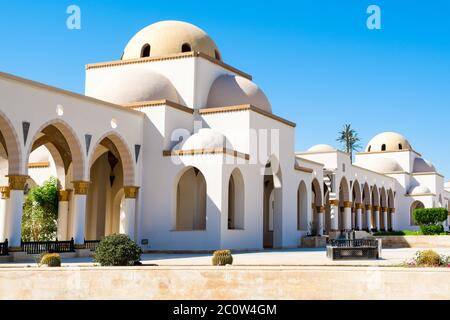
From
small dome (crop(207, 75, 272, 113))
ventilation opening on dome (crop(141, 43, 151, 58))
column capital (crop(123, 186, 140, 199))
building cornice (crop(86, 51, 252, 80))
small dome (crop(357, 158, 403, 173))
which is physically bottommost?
column capital (crop(123, 186, 140, 199))

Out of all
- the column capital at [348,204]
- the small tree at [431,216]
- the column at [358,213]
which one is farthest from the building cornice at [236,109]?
the small tree at [431,216]

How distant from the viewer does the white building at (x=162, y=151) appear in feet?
72.4

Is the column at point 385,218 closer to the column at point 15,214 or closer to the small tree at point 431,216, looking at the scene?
the small tree at point 431,216

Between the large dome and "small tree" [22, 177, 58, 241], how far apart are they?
7.94 m

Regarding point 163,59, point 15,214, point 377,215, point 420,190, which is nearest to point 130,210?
point 15,214

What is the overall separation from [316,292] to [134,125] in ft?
53.9

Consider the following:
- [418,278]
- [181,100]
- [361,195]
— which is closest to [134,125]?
[181,100]

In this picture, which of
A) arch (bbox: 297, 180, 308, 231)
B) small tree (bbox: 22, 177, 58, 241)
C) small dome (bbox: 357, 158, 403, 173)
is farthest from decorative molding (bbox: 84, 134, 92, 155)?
small dome (bbox: 357, 158, 403, 173)

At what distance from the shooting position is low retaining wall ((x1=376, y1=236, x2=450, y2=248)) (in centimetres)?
3450

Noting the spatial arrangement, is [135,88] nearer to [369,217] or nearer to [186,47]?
[186,47]

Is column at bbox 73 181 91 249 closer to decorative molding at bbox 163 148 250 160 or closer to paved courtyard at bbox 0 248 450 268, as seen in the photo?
paved courtyard at bbox 0 248 450 268

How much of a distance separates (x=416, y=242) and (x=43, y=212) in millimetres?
20482

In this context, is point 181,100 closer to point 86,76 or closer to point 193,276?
point 86,76
